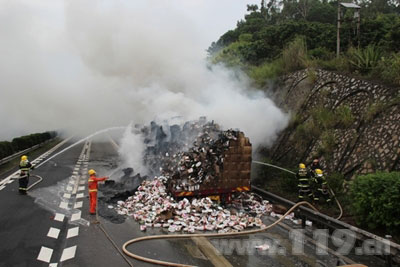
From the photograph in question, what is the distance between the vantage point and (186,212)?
330 inches

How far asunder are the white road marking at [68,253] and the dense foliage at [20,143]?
1368cm

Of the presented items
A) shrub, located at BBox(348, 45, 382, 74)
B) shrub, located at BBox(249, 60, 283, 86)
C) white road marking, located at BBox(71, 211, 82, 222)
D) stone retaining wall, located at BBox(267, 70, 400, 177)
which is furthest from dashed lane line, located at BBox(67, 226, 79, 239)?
shrub, located at BBox(249, 60, 283, 86)

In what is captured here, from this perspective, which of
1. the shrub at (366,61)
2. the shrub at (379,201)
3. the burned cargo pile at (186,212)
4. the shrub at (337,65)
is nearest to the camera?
the shrub at (379,201)

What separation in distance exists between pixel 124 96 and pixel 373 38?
600 inches

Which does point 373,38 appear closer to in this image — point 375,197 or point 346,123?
point 346,123

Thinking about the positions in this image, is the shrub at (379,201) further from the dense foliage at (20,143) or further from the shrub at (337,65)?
the dense foliage at (20,143)

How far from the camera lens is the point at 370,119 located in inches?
396

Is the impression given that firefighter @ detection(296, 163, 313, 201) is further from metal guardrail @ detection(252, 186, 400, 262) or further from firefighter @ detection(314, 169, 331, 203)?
metal guardrail @ detection(252, 186, 400, 262)

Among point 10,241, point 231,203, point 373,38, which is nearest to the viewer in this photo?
point 10,241

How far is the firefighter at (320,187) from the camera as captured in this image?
9.01m

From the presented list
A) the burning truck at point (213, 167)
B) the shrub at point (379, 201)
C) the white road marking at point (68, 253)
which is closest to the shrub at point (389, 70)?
the shrub at point (379, 201)

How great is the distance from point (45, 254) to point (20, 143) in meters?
18.5

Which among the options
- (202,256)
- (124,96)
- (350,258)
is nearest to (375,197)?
(350,258)

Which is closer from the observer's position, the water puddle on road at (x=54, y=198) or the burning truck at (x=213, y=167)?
the water puddle on road at (x=54, y=198)
